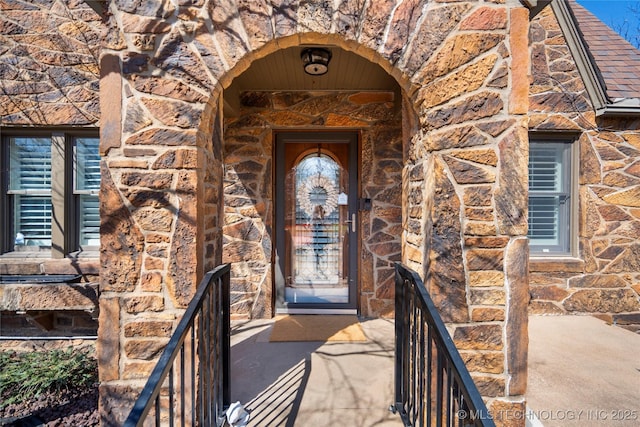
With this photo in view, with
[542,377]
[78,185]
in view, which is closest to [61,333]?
[78,185]

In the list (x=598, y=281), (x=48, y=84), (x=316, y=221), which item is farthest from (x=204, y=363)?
(x=598, y=281)

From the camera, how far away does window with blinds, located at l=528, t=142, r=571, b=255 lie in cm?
362

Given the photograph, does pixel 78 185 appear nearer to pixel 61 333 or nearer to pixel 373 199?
pixel 61 333

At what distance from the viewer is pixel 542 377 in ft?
7.70

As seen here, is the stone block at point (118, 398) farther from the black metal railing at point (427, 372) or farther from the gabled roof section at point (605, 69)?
the gabled roof section at point (605, 69)

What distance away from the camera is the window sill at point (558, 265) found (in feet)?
11.4

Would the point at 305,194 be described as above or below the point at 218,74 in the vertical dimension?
below

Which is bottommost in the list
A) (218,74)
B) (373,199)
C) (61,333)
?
(61,333)

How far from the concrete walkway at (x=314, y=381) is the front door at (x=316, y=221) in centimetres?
78

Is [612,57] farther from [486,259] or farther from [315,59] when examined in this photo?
[486,259]

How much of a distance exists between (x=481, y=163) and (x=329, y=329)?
212cm

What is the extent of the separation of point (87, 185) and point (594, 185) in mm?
5540

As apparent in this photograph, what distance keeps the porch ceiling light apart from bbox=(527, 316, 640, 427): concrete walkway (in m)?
2.93

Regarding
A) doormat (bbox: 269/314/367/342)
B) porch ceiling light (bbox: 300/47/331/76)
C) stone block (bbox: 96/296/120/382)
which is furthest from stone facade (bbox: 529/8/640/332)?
stone block (bbox: 96/296/120/382)
